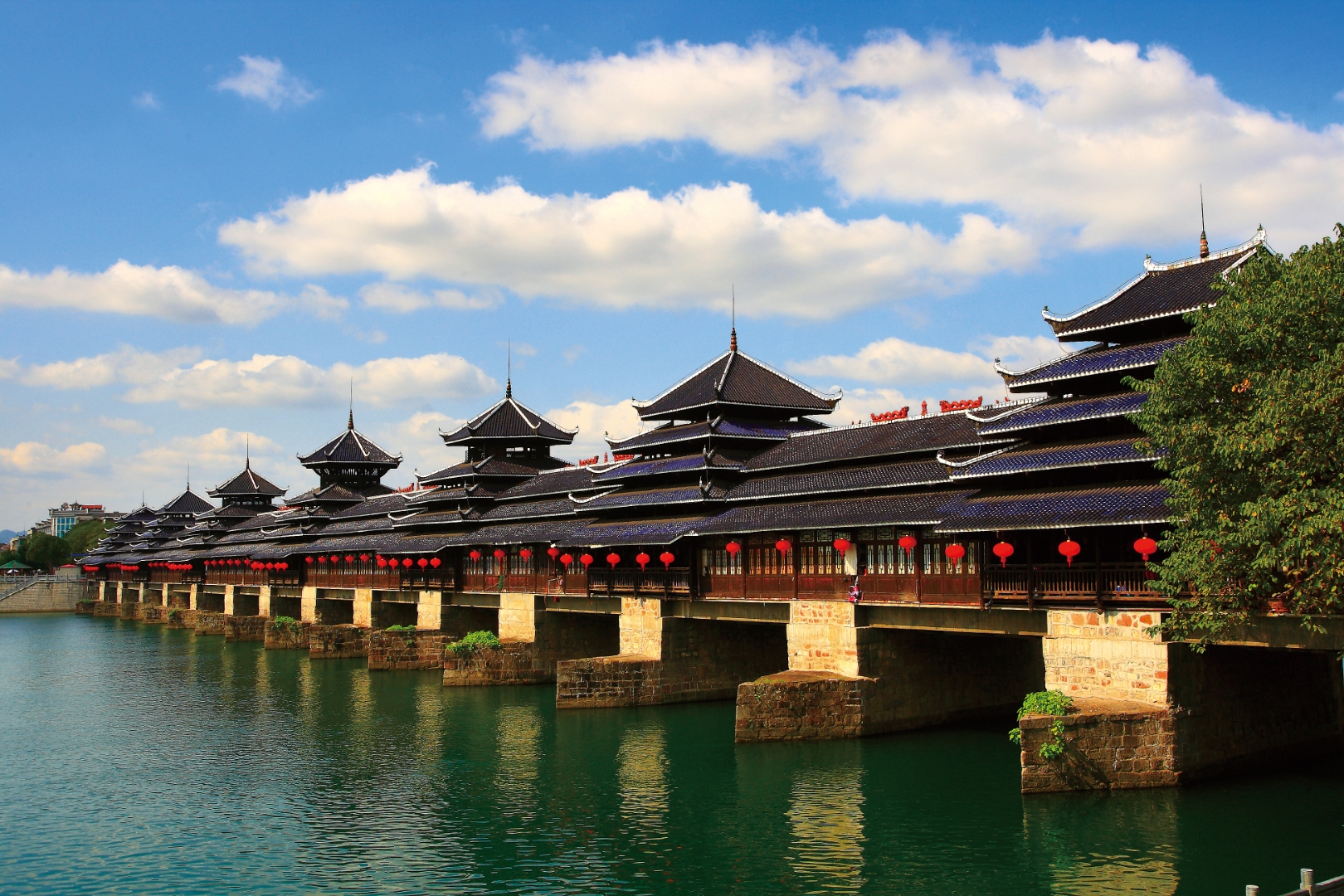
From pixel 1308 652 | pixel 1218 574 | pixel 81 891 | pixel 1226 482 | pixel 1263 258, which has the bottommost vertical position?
pixel 81 891

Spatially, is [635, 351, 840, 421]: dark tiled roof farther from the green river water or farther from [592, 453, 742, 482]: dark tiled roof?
the green river water

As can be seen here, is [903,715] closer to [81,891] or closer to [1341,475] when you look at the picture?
[1341,475]

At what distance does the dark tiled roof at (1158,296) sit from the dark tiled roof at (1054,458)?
3.64m

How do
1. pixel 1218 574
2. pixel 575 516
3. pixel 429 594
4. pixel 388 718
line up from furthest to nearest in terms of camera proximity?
pixel 429 594 < pixel 575 516 < pixel 388 718 < pixel 1218 574

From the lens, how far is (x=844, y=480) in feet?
124

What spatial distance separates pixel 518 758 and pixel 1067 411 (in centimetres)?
1945

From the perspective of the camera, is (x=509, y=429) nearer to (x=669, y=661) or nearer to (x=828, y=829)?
(x=669, y=661)

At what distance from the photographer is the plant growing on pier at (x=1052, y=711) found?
24.8 meters

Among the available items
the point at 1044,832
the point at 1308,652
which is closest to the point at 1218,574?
the point at 1044,832

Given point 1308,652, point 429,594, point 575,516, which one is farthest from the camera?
point 429,594

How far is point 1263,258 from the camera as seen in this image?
2333cm

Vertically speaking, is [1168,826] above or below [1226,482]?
below

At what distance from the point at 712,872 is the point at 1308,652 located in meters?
18.7

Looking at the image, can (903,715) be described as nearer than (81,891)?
No
